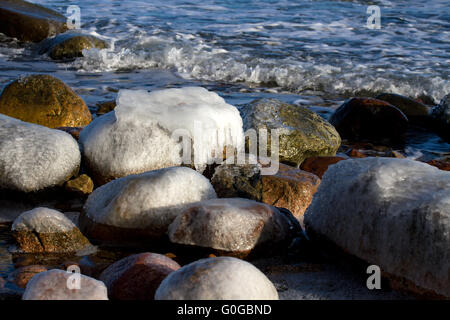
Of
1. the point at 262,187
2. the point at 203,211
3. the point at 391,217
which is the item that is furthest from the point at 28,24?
the point at 391,217

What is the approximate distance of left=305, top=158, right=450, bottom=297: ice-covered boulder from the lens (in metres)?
2.18

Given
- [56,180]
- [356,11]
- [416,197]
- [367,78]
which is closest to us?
[416,197]

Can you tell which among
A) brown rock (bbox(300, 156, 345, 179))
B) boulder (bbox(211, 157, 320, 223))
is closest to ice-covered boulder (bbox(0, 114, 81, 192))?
boulder (bbox(211, 157, 320, 223))

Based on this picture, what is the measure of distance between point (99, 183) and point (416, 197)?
2.02 meters

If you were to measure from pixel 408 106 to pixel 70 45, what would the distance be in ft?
18.3

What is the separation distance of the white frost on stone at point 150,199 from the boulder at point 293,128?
1.42 metres

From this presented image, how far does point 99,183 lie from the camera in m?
3.52

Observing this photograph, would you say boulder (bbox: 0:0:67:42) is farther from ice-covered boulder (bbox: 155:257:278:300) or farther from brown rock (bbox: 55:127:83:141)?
ice-covered boulder (bbox: 155:257:278:300)

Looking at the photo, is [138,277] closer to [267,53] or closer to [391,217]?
[391,217]

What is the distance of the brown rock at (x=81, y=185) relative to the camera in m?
3.38

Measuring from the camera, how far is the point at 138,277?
2197 mm

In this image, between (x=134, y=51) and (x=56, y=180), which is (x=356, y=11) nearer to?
(x=134, y=51)

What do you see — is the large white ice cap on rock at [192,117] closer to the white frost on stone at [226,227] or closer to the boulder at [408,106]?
the white frost on stone at [226,227]
